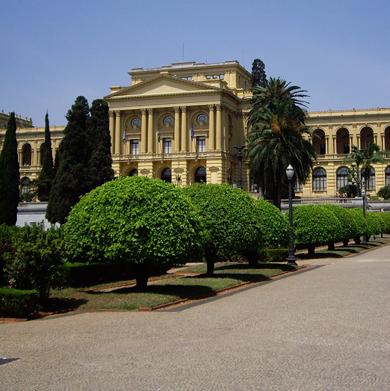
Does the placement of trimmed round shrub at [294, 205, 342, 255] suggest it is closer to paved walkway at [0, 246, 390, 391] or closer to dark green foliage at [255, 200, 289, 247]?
dark green foliage at [255, 200, 289, 247]

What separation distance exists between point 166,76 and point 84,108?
124 feet

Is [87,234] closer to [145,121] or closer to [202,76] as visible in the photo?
[145,121]

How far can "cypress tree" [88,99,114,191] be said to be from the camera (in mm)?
49750

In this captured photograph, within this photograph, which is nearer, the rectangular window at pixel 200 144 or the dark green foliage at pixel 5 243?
the dark green foliage at pixel 5 243

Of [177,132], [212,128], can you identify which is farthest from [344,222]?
[177,132]

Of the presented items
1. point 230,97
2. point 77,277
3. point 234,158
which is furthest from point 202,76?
Result: point 77,277

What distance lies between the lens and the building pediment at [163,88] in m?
86.2

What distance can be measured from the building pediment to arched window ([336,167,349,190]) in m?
21.7

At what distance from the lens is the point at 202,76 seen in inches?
3718

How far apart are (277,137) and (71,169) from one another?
1625 cm

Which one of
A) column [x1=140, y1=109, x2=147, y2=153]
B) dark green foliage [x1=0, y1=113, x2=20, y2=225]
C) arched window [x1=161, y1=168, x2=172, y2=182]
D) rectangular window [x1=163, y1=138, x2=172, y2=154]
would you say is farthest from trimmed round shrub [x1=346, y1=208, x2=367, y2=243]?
column [x1=140, y1=109, x2=147, y2=153]

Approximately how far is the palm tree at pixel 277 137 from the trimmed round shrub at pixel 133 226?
27.9 metres

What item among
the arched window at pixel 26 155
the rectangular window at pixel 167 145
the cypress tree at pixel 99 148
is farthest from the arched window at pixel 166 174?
the cypress tree at pixel 99 148

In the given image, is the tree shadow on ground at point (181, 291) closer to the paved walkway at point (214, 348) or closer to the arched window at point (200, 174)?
the paved walkway at point (214, 348)
